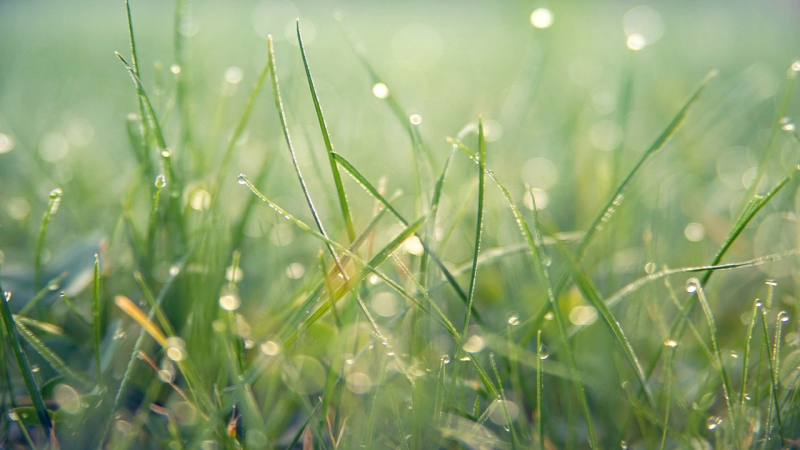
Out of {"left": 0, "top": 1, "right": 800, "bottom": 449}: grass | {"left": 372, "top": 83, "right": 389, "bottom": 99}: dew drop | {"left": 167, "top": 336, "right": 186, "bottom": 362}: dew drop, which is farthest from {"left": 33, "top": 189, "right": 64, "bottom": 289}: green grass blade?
{"left": 372, "top": 83, "right": 389, "bottom": 99}: dew drop

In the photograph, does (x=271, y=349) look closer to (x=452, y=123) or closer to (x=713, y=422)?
(x=713, y=422)

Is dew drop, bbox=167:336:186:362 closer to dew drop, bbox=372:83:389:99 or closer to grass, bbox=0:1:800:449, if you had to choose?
grass, bbox=0:1:800:449

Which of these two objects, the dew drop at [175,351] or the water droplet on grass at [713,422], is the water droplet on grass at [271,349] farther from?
the water droplet on grass at [713,422]

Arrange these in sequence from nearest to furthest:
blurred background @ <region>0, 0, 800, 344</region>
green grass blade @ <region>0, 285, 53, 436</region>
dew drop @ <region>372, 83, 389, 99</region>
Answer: green grass blade @ <region>0, 285, 53, 436</region>, dew drop @ <region>372, 83, 389, 99</region>, blurred background @ <region>0, 0, 800, 344</region>

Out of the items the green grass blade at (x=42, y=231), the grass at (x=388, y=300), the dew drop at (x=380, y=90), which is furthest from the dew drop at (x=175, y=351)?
the dew drop at (x=380, y=90)

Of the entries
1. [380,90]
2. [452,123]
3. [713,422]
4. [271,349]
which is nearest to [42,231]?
[271,349]

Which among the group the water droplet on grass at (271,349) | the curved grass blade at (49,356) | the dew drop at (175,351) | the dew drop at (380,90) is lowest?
the curved grass blade at (49,356)

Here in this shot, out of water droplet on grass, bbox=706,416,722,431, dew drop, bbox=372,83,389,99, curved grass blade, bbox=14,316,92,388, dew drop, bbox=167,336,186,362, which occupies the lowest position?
curved grass blade, bbox=14,316,92,388

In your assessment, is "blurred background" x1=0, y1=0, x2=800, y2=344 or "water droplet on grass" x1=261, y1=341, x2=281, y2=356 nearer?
"water droplet on grass" x1=261, y1=341, x2=281, y2=356
